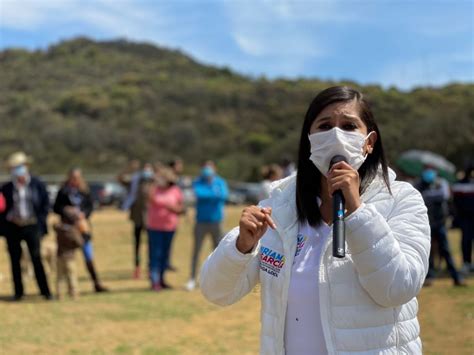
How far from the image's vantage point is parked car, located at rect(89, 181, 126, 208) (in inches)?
1490

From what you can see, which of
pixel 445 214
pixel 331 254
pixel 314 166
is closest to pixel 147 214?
pixel 445 214

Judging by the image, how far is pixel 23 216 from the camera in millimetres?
10148

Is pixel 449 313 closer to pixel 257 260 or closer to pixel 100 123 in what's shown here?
pixel 257 260

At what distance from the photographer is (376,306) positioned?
2438 millimetres

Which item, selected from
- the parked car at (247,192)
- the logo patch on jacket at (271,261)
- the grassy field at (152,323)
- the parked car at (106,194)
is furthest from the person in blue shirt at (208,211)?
the parked car at (247,192)

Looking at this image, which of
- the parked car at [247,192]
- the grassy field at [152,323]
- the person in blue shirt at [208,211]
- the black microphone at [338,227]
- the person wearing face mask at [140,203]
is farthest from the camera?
the parked car at [247,192]

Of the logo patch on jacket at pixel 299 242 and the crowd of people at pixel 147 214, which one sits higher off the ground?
the logo patch on jacket at pixel 299 242

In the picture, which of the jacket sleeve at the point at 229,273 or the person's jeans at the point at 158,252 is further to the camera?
the person's jeans at the point at 158,252

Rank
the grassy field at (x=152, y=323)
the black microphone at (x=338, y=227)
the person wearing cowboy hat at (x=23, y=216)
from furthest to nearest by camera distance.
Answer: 1. the person wearing cowboy hat at (x=23, y=216)
2. the grassy field at (x=152, y=323)
3. the black microphone at (x=338, y=227)

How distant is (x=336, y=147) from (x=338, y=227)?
0.31 m

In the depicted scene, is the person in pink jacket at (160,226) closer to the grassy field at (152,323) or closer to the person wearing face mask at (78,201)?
the grassy field at (152,323)

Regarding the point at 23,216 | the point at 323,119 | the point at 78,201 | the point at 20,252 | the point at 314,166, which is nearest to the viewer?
the point at 323,119

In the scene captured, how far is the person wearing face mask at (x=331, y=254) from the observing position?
7.79ft

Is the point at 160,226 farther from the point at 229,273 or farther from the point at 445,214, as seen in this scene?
the point at 229,273
